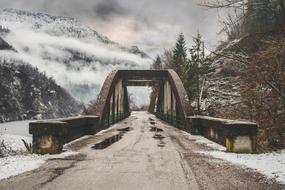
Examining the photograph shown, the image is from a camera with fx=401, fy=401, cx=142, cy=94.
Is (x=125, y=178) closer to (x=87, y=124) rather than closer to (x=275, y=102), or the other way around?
(x=275, y=102)

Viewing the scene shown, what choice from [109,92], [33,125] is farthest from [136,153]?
[109,92]

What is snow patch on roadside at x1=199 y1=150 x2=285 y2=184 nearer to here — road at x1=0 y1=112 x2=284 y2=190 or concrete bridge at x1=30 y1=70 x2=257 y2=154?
road at x1=0 y1=112 x2=284 y2=190

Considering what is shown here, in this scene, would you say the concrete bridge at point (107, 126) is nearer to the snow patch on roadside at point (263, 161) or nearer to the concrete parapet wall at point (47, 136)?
the concrete parapet wall at point (47, 136)

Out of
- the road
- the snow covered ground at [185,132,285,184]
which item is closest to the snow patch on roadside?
the snow covered ground at [185,132,285,184]

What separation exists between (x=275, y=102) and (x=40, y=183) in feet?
21.8

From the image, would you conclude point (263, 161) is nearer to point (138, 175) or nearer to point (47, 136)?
point (138, 175)

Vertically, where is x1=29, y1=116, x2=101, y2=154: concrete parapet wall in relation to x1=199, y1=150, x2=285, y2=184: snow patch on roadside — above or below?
above

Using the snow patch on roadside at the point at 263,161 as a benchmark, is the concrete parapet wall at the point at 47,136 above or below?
above

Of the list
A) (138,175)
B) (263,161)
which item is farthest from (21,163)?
(263,161)

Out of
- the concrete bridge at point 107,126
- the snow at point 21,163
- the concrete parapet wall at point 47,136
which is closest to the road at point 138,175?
the snow at point 21,163

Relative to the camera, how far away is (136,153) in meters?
10.3

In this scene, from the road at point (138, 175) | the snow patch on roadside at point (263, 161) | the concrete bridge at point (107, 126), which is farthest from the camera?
the concrete bridge at point (107, 126)

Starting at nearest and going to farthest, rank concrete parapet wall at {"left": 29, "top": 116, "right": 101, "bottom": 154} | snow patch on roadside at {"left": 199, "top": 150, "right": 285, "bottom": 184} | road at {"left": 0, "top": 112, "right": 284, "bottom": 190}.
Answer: road at {"left": 0, "top": 112, "right": 284, "bottom": 190}
snow patch on roadside at {"left": 199, "top": 150, "right": 285, "bottom": 184}
concrete parapet wall at {"left": 29, "top": 116, "right": 101, "bottom": 154}

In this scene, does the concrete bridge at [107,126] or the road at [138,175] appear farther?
the concrete bridge at [107,126]
